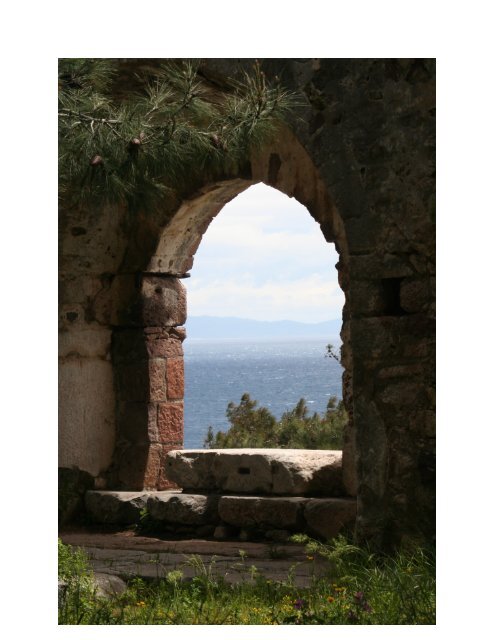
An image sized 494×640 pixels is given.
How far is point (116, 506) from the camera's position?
738 centimetres

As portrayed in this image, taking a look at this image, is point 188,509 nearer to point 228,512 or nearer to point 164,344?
point 228,512

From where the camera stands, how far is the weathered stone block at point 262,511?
6652 millimetres

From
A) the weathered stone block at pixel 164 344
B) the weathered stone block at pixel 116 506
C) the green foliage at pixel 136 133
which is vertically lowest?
the weathered stone block at pixel 116 506

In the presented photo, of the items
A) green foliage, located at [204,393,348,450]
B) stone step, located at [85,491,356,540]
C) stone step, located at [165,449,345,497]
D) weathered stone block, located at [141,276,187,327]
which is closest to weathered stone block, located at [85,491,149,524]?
stone step, located at [85,491,356,540]

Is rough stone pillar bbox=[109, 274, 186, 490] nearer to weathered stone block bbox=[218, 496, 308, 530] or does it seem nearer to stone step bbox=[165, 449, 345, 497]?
stone step bbox=[165, 449, 345, 497]

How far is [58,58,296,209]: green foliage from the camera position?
4.78 m

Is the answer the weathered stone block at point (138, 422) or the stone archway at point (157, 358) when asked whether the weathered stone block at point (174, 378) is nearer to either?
the stone archway at point (157, 358)

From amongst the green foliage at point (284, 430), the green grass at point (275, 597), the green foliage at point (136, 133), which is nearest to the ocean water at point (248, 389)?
the green foliage at point (284, 430)

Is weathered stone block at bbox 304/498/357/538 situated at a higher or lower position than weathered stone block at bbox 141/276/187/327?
lower

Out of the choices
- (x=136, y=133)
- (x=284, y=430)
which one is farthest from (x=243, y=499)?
(x=284, y=430)

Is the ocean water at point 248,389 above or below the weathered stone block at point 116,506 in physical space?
below

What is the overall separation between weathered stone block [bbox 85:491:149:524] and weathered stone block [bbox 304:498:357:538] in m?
1.29

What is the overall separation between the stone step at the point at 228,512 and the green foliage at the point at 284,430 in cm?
272

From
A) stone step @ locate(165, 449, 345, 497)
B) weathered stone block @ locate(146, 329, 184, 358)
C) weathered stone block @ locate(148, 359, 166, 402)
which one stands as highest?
weathered stone block @ locate(146, 329, 184, 358)
